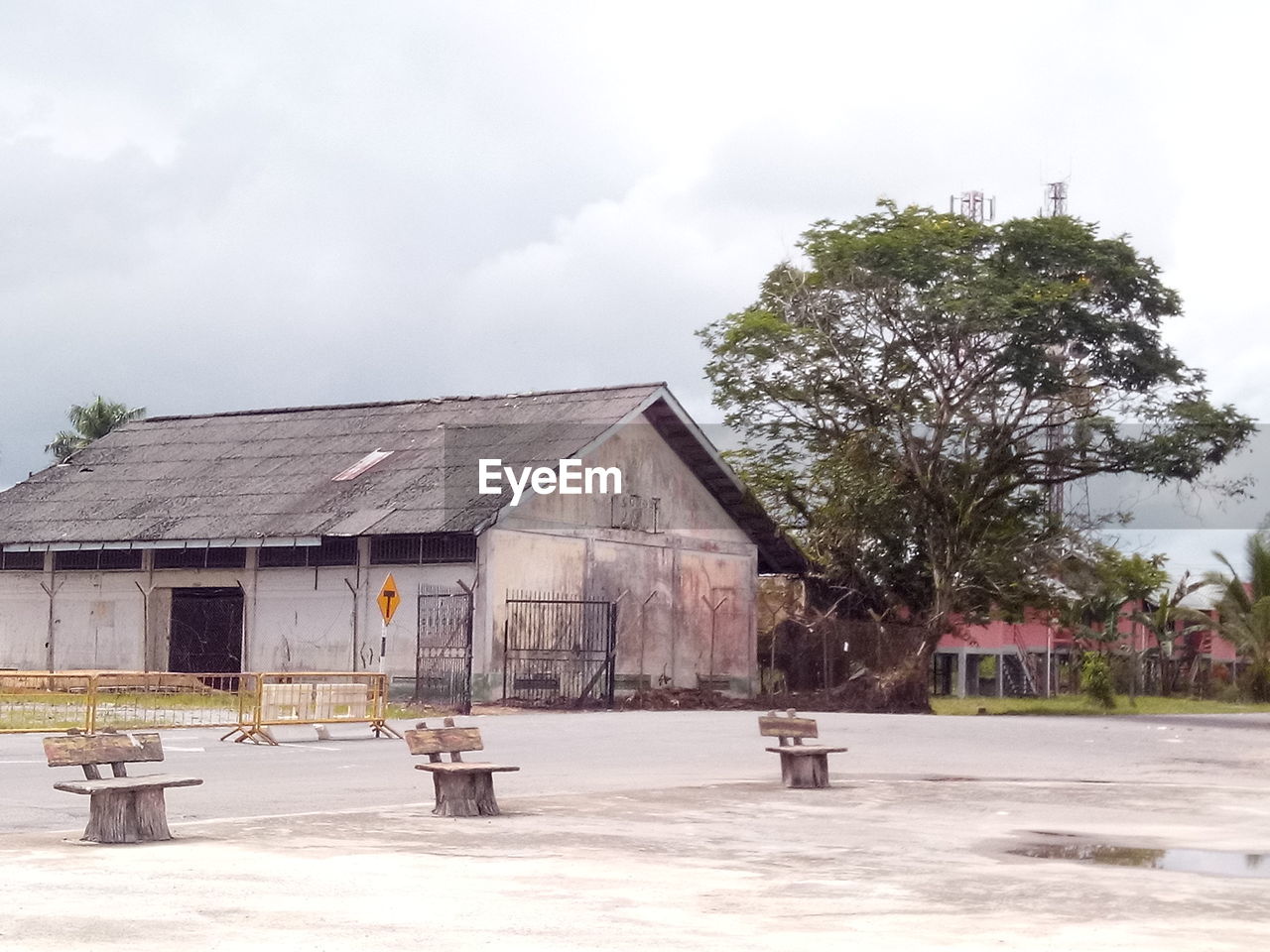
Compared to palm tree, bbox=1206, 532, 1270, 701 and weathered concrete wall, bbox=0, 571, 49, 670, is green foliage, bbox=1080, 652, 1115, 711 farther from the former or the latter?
weathered concrete wall, bbox=0, 571, 49, 670

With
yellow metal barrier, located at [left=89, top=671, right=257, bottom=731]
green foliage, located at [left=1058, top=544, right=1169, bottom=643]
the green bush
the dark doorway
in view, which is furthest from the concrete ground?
the green bush

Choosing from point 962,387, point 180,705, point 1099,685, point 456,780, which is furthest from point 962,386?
point 456,780

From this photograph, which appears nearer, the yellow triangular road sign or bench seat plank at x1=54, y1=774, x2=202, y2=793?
bench seat plank at x1=54, y1=774, x2=202, y2=793

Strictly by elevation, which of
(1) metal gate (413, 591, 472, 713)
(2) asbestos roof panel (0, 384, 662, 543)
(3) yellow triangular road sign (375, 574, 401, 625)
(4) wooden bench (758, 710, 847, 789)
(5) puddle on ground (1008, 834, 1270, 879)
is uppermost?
(2) asbestos roof panel (0, 384, 662, 543)

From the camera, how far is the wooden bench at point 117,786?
38.9ft

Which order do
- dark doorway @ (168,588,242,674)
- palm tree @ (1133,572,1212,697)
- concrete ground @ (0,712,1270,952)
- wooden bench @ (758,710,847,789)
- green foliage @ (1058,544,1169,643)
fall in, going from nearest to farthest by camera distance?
1. concrete ground @ (0,712,1270,952)
2. wooden bench @ (758,710,847,789)
3. dark doorway @ (168,588,242,674)
4. green foliage @ (1058,544,1169,643)
5. palm tree @ (1133,572,1212,697)

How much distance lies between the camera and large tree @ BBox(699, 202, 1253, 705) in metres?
39.9

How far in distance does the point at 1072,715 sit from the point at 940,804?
990 inches

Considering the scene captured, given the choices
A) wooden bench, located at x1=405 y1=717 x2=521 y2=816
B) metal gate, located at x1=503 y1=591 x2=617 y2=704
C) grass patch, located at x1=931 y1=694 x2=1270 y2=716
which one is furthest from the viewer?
grass patch, located at x1=931 y1=694 x2=1270 y2=716

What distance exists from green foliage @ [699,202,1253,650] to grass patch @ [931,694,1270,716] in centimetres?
284

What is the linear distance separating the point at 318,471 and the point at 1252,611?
2970 centimetres

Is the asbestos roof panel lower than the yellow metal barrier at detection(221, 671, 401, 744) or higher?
higher

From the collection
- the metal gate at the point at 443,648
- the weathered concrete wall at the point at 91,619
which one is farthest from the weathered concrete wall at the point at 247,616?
the metal gate at the point at 443,648

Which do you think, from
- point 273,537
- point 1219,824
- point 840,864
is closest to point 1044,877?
point 840,864
